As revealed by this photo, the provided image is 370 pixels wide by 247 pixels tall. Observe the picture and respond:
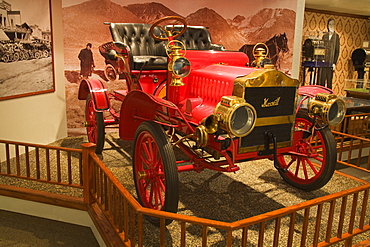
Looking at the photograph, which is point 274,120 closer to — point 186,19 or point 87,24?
point 87,24

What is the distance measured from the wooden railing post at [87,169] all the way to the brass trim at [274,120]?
52.8 inches

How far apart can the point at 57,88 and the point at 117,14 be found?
57.6 inches

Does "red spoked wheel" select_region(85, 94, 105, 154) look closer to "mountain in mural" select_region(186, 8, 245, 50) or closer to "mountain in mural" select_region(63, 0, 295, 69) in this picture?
"mountain in mural" select_region(63, 0, 295, 69)

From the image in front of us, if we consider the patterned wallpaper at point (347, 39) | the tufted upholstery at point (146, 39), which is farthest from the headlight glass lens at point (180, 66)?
the patterned wallpaper at point (347, 39)

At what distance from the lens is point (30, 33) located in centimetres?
419

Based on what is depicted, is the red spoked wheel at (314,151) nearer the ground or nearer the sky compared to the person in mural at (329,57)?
nearer the ground

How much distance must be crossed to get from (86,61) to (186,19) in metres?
1.80

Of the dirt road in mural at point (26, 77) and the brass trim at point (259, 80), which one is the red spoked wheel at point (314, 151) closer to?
the brass trim at point (259, 80)

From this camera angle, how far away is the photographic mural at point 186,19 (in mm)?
4949

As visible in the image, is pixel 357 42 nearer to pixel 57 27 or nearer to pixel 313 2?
pixel 313 2

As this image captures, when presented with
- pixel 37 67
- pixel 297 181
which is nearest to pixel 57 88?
pixel 37 67

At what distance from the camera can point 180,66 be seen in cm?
271

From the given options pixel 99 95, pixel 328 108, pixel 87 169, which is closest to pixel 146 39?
pixel 99 95

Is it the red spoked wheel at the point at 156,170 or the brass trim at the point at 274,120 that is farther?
the brass trim at the point at 274,120
